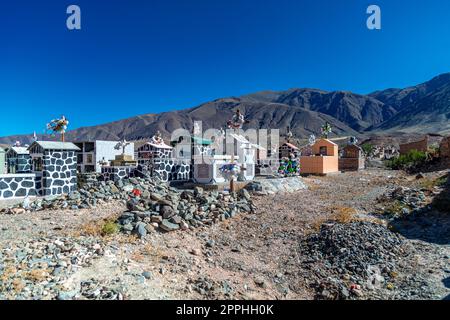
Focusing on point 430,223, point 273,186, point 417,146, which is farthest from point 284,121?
point 430,223

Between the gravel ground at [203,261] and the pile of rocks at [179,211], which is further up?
the pile of rocks at [179,211]

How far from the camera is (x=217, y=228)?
33.2 ft

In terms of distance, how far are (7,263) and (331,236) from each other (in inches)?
301

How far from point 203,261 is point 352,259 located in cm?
365

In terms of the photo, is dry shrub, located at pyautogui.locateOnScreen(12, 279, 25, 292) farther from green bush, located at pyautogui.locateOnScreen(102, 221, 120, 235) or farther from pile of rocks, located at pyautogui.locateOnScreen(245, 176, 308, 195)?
pile of rocks, located at pyautogui.locateOnScreen(245, 176, 308, 195)

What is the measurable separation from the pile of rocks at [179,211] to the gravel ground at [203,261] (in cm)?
33

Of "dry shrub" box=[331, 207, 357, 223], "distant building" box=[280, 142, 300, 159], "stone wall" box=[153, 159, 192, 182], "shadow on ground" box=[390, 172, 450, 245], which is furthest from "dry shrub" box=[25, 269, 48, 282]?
"distant building" box=[280, 142, 300, 159]

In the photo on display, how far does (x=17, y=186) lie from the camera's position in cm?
1316

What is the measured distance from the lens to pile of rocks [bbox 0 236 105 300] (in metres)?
4.82

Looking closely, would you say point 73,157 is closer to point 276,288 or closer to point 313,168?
point 276,288

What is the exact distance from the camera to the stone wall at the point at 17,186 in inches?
505

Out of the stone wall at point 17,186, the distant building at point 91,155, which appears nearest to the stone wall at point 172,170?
the stone wall at point 17,186

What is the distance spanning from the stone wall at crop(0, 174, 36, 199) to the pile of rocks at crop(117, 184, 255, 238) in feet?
15.4

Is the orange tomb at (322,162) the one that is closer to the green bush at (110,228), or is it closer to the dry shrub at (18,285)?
the green bush at (110,228)
